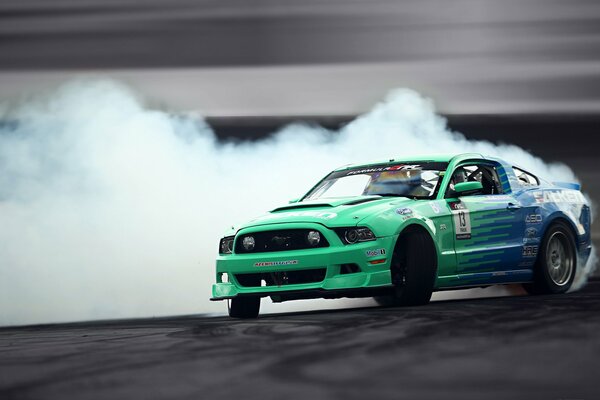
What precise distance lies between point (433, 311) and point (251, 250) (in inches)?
73.4

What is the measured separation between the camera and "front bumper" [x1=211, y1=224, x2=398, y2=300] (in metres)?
10.0

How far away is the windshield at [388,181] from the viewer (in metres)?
11.4

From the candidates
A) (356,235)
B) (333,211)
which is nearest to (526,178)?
(333,211)

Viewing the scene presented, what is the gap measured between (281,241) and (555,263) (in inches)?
136

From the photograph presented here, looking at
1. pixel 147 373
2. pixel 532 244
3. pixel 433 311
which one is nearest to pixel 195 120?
pixel 532 244

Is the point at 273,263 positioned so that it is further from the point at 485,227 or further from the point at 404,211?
the point at 485,227

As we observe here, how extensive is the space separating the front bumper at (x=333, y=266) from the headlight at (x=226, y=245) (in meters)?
0.53

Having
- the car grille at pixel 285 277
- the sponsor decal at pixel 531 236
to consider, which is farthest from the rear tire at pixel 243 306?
the sponsor decal at pixel 531 236

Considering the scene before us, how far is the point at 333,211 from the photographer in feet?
34.5

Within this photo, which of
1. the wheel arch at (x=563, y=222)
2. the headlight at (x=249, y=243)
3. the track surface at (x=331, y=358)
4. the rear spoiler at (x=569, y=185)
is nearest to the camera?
the track surface at (x=331, y=358)

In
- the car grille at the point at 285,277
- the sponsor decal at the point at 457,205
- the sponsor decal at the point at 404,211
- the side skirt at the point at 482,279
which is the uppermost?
the sponsor decal at the point at 457,205

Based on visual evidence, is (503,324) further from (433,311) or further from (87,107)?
(87,107)

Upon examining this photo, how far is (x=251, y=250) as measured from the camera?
34.7 feet

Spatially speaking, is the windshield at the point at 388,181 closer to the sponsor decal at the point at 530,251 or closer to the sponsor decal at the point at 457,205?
the sponsor decal at the point at 457,205
